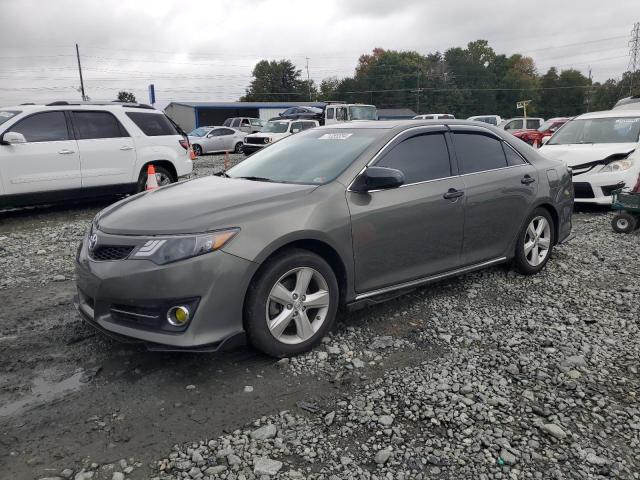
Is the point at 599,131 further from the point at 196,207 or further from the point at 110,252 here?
the point at 110,252

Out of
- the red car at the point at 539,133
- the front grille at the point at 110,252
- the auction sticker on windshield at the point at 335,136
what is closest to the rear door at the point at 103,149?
the auction sticker on windshield at the point at 335,136

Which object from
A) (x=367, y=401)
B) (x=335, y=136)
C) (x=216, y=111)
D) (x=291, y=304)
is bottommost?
(x=367, y=401)

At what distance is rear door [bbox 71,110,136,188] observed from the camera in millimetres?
8781

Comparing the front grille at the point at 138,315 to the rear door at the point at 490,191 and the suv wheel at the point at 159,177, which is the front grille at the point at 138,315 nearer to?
the rear door at the point at 490,191

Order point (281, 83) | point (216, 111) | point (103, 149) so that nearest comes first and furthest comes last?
point (103, 149) → point (216, 111) → point (281, 83)

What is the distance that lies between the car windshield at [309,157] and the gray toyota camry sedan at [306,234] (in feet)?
0.06

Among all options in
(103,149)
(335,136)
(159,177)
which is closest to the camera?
(335,136)

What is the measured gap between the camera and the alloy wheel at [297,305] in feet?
11.3

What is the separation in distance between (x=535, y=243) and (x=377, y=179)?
2.41 meters

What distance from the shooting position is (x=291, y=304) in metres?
3.50

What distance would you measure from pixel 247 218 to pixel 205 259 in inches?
15.8

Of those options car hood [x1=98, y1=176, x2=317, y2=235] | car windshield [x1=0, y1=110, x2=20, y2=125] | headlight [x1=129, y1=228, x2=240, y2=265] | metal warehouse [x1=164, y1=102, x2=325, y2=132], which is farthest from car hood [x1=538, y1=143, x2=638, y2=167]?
metal warehouse [x1=164, y1=102, x2=325, y2=132]

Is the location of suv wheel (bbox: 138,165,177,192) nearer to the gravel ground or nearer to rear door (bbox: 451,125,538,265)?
the gravel ground

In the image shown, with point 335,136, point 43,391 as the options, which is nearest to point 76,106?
point 335,136
